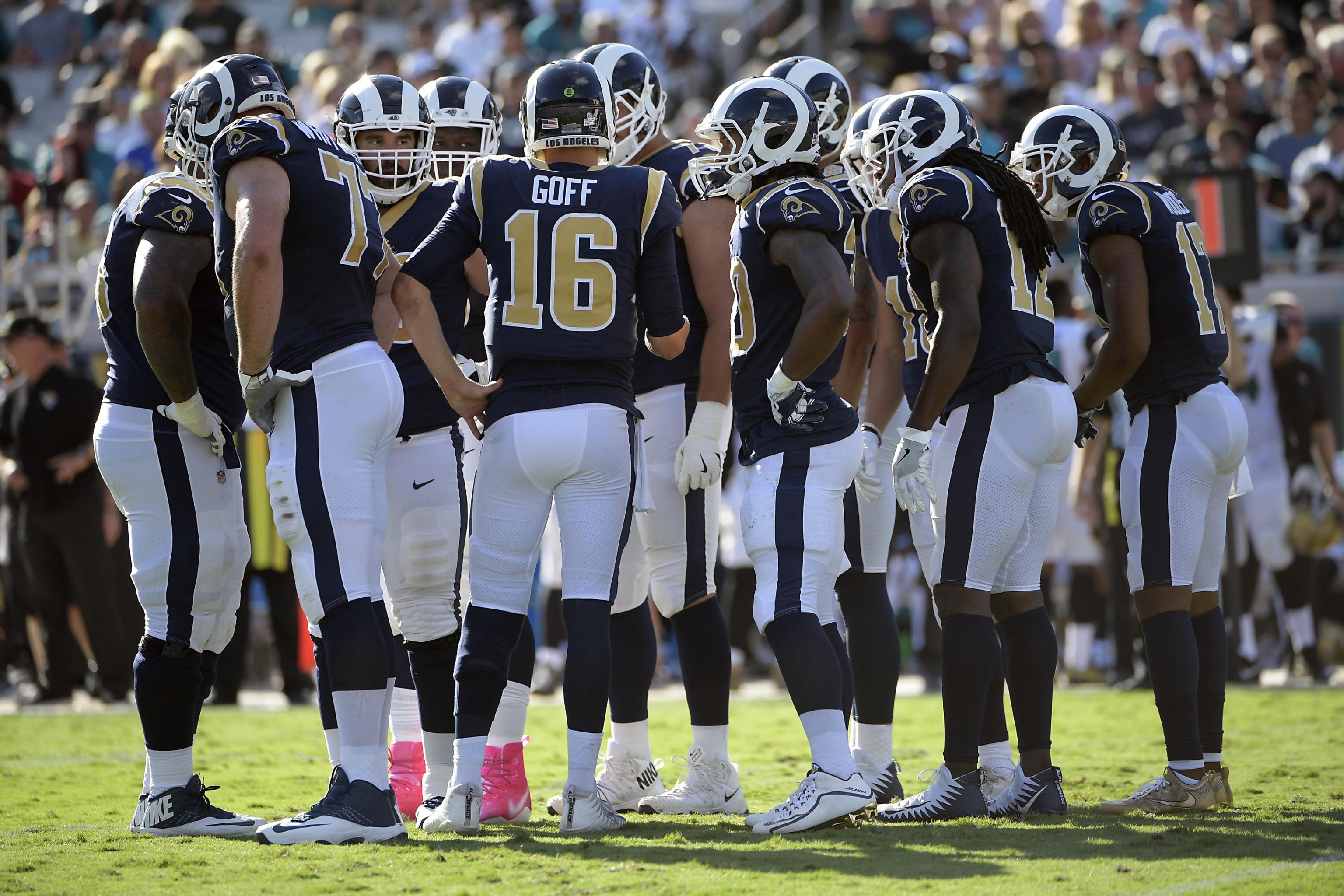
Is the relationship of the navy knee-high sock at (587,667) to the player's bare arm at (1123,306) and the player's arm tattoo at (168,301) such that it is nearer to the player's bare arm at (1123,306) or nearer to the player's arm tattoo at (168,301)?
the player's arm tattoo at (168,301)

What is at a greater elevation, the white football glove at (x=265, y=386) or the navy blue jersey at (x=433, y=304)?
the navy blue jersey at (x=433, y=304)

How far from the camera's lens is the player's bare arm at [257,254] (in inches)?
174

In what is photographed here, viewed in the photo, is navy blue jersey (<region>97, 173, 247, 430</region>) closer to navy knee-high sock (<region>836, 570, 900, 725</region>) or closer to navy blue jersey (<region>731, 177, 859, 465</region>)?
navy blue jersey (<region>731, 177, 859, 465</region>)

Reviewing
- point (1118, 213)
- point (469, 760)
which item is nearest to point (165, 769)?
point (469, 760)

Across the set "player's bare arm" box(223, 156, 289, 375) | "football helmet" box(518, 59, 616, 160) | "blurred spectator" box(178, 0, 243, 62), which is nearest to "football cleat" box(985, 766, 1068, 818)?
"football helmet" box(518, 59, 616, 160)

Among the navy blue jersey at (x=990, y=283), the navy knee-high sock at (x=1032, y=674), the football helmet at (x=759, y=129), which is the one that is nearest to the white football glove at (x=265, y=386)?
the football helmet at (x=759, y=129)

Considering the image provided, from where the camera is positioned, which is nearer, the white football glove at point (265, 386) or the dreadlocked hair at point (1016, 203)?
the white football glove at point (265, 386)

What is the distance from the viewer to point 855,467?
488cm

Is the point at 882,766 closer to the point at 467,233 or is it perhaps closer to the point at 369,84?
the point at 467,233

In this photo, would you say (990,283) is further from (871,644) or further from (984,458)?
(871,644)

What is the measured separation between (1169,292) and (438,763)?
2.89m

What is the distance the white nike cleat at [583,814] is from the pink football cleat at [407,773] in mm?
794

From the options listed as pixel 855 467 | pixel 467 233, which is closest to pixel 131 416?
pixel 467 233

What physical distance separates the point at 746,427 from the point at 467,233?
42.5 inches
